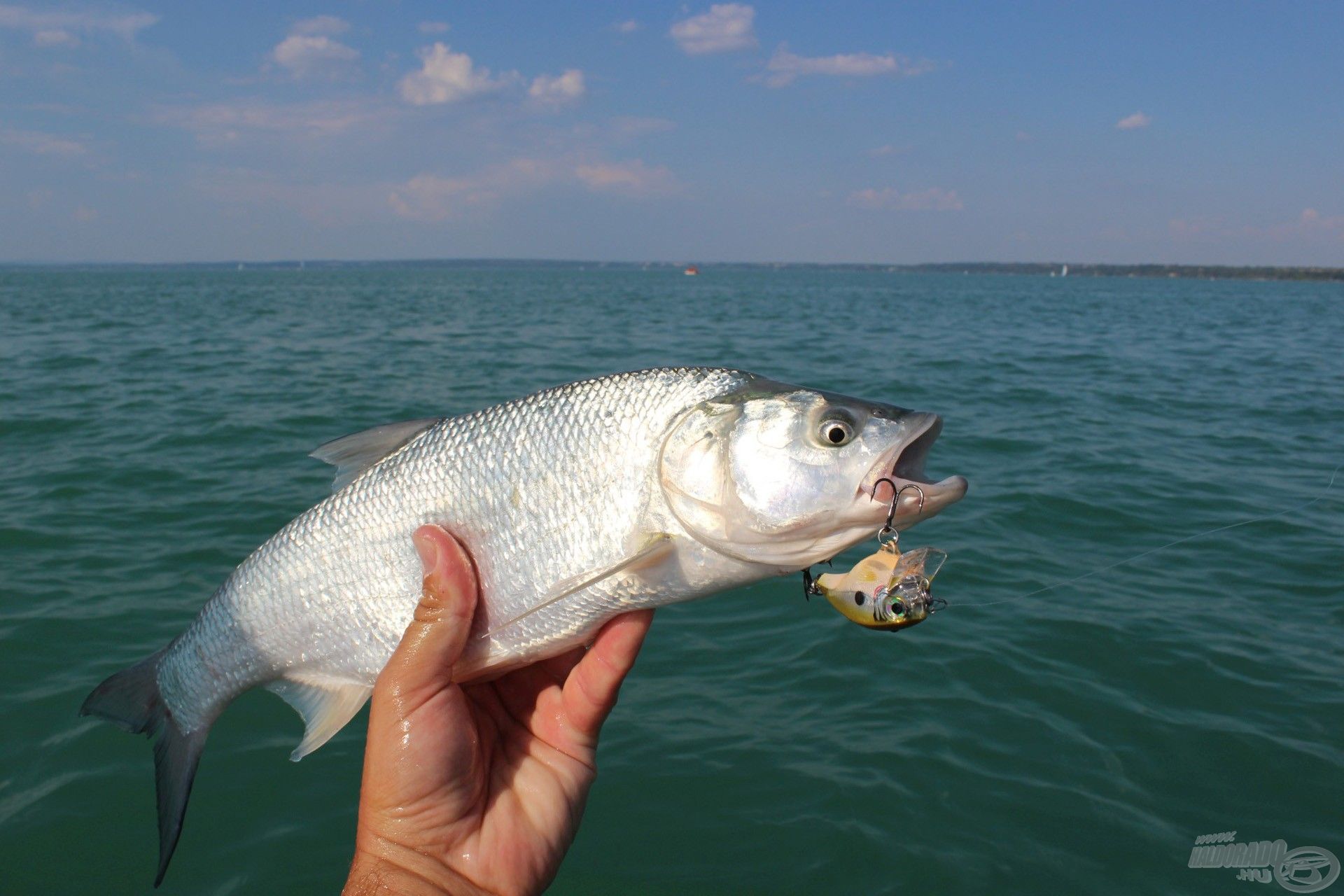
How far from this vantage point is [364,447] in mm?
3090

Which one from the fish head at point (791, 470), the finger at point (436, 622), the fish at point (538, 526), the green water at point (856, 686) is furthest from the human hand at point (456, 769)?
the green water at point (856, 686)

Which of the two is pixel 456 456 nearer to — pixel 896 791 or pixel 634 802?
pixel 634 802

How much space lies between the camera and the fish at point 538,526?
2.48m

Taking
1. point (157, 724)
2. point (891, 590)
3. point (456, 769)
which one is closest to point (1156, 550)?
point (891, 590)

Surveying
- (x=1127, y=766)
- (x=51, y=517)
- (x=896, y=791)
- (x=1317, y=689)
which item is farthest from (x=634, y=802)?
(x=51, y=517)

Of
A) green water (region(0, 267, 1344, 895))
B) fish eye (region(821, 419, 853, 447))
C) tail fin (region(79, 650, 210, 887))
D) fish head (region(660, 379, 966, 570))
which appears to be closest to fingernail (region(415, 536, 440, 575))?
fish head (region(660, 379, 966, 570))

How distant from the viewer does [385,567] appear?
2848 mm

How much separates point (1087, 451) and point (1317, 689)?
19.5 feet

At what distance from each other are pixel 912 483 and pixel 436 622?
151cm

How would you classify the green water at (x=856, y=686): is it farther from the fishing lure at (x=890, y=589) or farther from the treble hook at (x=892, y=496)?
the treble hook at (x=892, y=496)

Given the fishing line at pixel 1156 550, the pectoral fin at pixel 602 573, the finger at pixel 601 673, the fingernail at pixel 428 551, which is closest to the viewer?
the pectoral fin at pixel 602 573

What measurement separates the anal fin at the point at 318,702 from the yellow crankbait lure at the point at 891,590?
1.79m

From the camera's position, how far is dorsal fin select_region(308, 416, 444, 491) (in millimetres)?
3035

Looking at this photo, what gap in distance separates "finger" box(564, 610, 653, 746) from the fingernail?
621 mm
